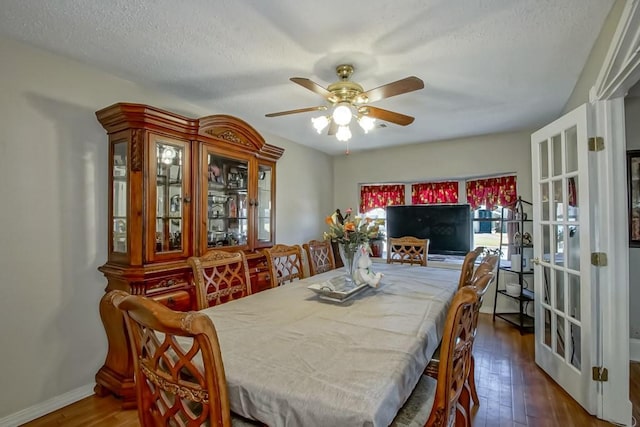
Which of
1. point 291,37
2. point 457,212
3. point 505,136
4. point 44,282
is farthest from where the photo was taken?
point 457,212

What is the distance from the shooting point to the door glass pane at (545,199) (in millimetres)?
2516

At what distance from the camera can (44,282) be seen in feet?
6.71

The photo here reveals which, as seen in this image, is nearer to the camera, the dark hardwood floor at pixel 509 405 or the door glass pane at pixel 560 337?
the dark hardwood floor at pixel 509 405

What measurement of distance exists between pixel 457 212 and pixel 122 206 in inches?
Result: 155

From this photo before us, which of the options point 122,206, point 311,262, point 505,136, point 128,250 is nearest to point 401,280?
point 311,262

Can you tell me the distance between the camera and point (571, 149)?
218 cm

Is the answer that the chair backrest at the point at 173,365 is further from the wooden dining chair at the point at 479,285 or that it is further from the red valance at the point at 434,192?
the red valance at the point at 434,192

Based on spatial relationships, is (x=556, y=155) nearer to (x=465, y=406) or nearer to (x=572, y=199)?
(x=572, y=199)

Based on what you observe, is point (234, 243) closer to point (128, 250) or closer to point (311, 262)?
point (311, 262)

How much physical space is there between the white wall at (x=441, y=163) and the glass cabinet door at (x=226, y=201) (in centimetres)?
243

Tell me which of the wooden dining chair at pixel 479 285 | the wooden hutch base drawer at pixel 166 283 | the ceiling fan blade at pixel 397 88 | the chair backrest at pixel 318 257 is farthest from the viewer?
the chair backrest at pixel 318 257

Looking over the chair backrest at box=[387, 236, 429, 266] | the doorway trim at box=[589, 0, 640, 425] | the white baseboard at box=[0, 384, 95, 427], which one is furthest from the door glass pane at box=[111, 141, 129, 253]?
the doorway trim at box=[589, 0, 640, 425]

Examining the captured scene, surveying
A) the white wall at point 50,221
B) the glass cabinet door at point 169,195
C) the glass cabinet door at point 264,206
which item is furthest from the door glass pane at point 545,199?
the white wall at point 50,221

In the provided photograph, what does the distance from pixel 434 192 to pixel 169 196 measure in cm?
361
